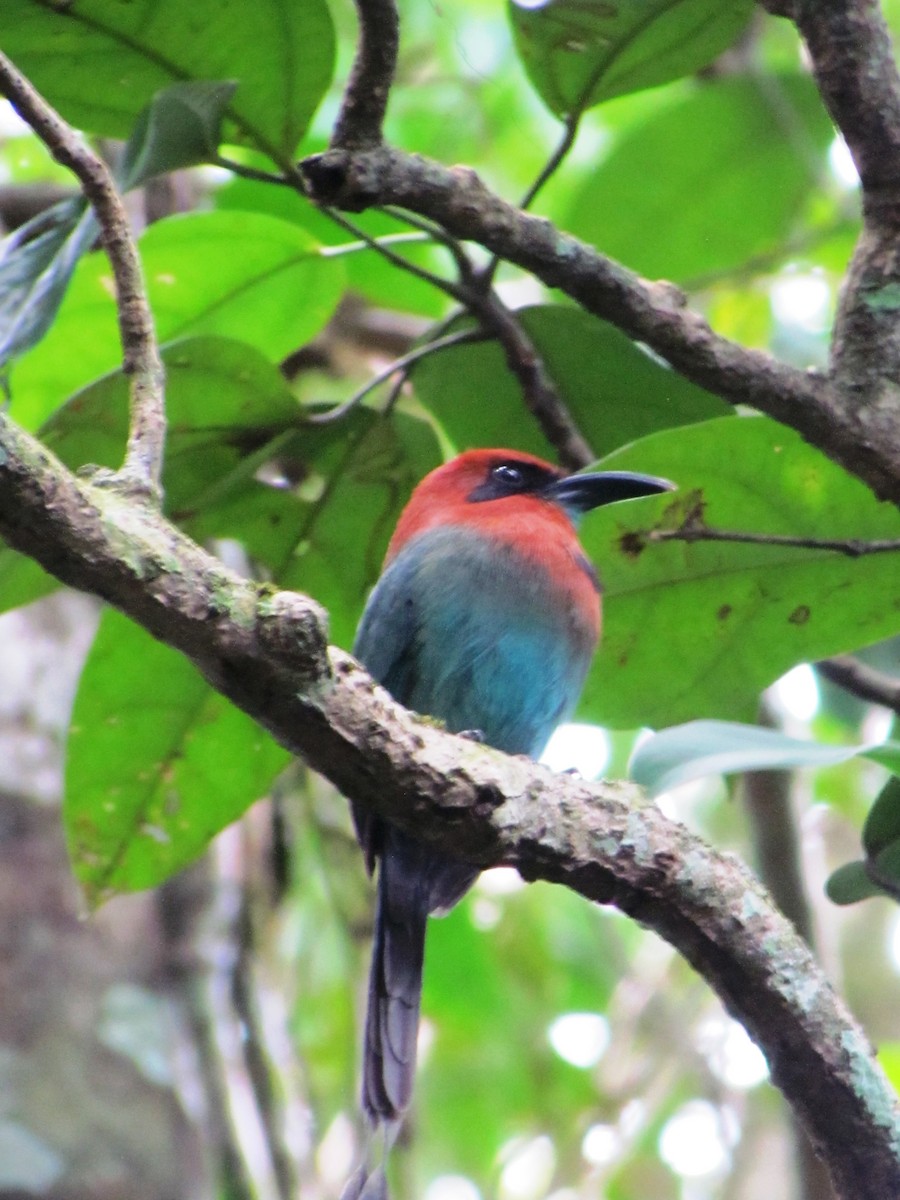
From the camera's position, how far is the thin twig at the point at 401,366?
269 cm

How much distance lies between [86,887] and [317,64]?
154 centimetres

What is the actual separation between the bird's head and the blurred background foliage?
101 millimetres

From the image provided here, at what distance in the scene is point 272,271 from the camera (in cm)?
294

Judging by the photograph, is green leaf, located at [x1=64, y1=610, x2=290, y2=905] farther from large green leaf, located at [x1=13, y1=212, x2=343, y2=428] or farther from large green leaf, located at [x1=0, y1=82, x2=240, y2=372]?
large green leaf, located at [x1=0, y1=82, x2=240, y2=372]

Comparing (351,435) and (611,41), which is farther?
(351,435)

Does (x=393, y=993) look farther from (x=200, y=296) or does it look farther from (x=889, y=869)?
(x=200, y=296)

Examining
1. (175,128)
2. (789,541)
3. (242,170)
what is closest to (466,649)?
(789,541)

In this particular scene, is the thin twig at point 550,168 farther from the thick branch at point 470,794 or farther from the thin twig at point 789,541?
the thick branch at point 470,794

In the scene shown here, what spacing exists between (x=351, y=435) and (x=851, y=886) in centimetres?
128

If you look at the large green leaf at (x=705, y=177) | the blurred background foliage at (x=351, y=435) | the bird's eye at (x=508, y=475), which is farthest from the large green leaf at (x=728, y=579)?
the large green leaf at (x=705, y=177)

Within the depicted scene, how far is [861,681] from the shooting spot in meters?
2.72

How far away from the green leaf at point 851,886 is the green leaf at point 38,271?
4.50 ft

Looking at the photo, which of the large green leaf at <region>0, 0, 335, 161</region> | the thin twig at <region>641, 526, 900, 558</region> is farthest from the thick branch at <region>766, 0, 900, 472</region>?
the large green leaf at <region>0, 0, 335, 161</region>

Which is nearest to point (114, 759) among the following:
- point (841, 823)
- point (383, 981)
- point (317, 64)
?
point (383, 981)
